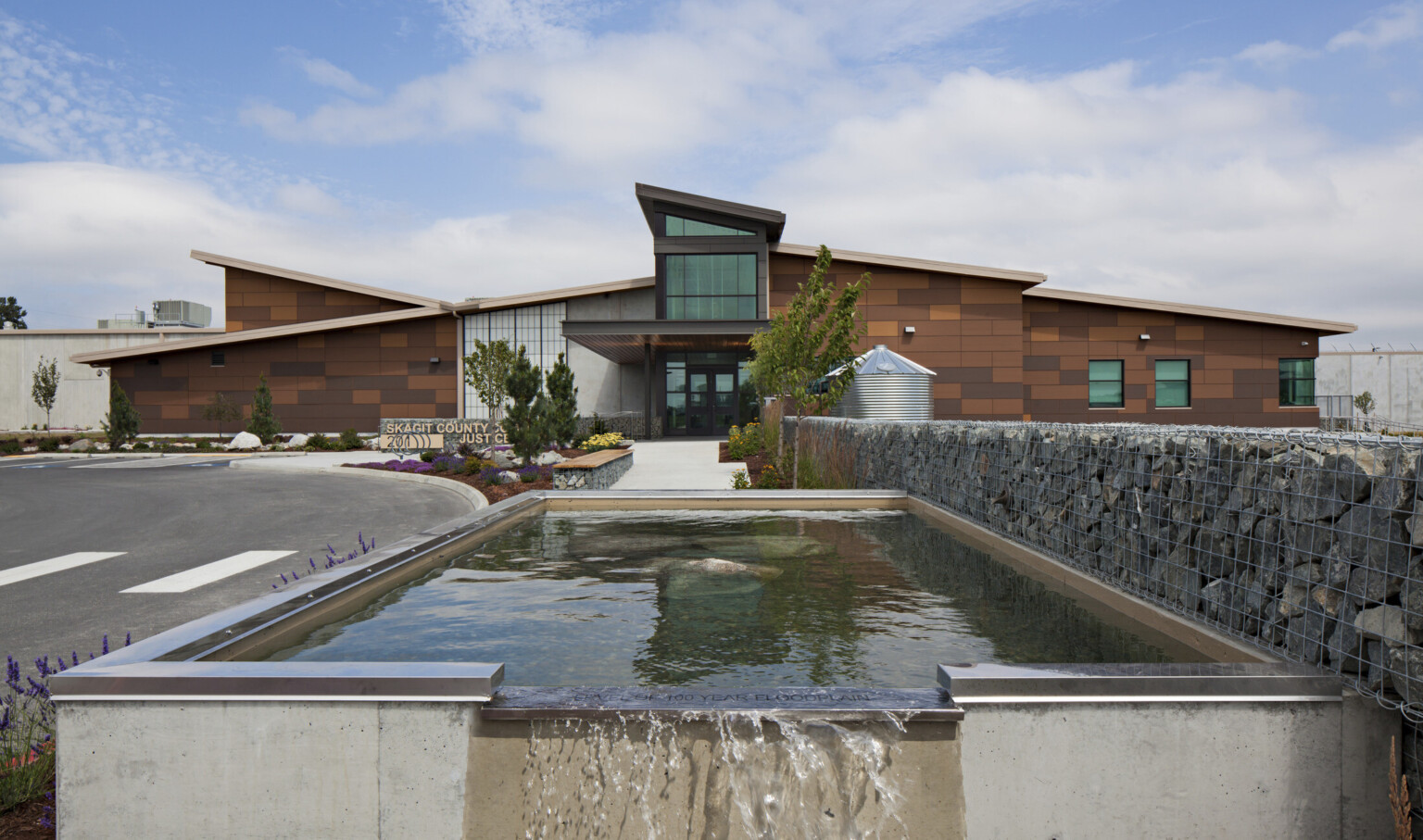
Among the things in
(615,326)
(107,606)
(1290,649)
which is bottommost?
(107,606)

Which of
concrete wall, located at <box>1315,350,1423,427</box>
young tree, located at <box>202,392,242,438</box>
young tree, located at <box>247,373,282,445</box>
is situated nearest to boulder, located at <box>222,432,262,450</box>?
young tree, located at <box>247,373,282,445</box>

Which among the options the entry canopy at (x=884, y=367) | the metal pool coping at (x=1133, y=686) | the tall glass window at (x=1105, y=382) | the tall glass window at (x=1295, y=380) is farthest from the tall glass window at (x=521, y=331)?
the tall glass window at (x=1295, y=380)

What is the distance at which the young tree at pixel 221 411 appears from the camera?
107 ft

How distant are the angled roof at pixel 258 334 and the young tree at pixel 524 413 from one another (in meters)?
17.1

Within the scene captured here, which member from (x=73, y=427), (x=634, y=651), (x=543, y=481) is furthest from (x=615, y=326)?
(x=73, y=427)

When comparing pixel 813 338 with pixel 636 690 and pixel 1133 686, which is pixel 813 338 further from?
pixel 636 690

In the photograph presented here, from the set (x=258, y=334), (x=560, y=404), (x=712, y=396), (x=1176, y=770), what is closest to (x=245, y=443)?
(x=258, y=334)

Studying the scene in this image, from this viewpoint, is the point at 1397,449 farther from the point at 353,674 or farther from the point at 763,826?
the point at 353,674

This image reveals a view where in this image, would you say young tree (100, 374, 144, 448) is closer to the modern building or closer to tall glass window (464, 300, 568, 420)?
the modern building

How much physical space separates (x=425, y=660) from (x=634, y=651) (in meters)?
1.10

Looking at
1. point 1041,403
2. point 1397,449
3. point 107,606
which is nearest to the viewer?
point 1397,449

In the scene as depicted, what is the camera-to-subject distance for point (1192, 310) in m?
33.2

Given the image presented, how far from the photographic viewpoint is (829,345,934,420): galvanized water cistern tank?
23859 millimetres

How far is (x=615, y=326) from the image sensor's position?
25.4 meters
